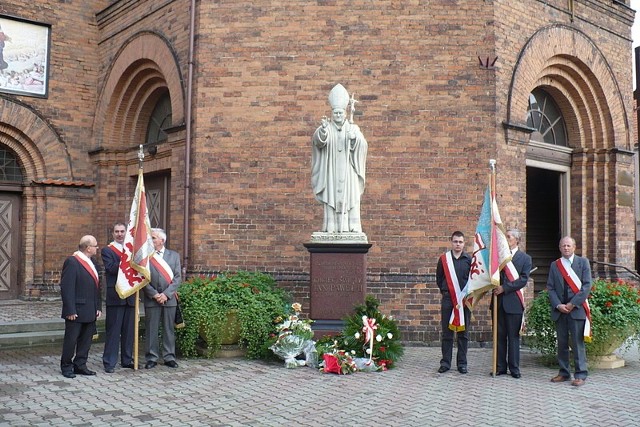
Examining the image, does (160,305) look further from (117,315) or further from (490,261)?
(490,261)

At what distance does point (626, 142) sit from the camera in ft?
44.4

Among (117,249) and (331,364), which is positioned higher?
(117,249)

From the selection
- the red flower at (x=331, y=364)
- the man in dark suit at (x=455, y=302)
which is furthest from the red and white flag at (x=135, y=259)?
the man in dark suit at (x=455, y=302)

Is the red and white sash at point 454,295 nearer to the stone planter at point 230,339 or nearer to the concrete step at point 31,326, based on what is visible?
the stone planter at point 230,339

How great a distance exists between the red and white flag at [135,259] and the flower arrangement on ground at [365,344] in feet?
8.08

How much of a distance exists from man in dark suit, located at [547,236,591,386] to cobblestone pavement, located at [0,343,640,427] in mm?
280

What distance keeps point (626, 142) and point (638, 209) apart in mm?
8087

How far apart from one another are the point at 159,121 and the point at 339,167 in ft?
22.3

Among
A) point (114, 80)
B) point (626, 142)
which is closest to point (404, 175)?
point (626, 142)

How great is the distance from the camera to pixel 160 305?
27.3 ft

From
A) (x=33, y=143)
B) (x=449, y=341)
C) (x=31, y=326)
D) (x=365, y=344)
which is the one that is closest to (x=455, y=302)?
(x=449, y=341)

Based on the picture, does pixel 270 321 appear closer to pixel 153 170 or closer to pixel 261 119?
pixel 261 119

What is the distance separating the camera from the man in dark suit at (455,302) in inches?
315

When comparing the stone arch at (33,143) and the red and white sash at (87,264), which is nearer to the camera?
the red and white sash at (87,264)
